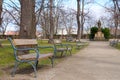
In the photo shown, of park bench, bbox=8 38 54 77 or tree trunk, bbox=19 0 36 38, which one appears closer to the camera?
park bench, bbox=8 38 54 77

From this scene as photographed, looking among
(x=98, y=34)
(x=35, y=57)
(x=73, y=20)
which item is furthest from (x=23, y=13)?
(x=73, y=20)

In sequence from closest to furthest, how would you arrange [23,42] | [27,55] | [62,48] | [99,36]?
1. [27,55]
2. [23,42]
3. [62,48]
4. [99,36]

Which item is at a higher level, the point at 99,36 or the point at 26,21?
the point at 26,21

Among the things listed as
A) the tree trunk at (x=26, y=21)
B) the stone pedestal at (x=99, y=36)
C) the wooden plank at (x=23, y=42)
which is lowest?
the stone pedestal at (x=99, y=36)

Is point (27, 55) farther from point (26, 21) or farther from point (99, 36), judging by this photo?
point (99, 36)

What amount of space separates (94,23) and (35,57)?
3420 inches

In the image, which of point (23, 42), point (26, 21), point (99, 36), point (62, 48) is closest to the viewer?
point (23, 42)

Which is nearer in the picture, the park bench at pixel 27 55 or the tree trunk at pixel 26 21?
the park bench at pixel 27 55

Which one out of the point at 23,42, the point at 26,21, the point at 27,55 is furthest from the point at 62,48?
the point at 27,55

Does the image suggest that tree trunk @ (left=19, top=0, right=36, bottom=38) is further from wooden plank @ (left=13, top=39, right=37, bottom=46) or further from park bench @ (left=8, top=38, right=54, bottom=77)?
wooden plank @ (left=13, top=39, right=37, bottom=46)

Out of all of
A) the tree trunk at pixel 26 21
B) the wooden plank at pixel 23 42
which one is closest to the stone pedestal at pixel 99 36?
the tree trunk at pixel 26 21

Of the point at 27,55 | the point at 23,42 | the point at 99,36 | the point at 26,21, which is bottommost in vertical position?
the point at 99,36

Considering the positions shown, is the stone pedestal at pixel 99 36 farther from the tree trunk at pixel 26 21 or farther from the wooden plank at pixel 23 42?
the wooden plank at pixel 23 42

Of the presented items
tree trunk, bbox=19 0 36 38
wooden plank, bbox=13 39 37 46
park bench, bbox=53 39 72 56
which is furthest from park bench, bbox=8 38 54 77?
park bench, bbox=53 39 72 56
